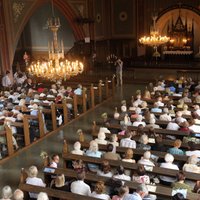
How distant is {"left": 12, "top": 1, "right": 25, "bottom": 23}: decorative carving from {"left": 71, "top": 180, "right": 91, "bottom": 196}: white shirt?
1381 cm

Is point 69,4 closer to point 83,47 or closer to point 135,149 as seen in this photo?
point 83,47

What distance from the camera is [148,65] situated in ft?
71.3

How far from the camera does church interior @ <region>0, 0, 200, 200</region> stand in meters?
7.52

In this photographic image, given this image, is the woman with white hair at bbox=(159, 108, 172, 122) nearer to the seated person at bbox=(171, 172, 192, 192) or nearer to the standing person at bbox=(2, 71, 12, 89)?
the seated person at bbox=(171, 172, 192, 192)

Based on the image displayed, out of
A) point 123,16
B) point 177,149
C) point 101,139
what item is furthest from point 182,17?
point 177,149

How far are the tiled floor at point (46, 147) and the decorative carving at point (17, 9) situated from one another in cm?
707

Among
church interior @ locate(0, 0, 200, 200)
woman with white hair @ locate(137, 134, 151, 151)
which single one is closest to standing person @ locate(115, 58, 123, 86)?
church interior @ locate(0, 0, 200, 200)

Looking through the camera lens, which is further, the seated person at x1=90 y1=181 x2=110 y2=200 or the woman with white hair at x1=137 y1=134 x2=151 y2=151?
the woman with white hair at x1=137 y1=134 x2=151 y2=151

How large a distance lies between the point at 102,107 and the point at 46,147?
4.70m

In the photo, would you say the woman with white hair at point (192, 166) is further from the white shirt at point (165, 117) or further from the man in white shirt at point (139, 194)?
the white shirt at point (165, 117)

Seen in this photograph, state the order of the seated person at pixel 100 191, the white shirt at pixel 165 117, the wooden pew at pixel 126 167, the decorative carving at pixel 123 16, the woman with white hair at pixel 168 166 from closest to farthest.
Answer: the seated person at pixel 100 191 → the wooden pew at pixel 126 167 → the woman with white hair at pixel 168 166 → the white shirt at pixel 165 117 → the decorative carving at pixel 123 16

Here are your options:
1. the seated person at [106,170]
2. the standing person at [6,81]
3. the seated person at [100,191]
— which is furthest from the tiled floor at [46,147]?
the standing person at [6,81]

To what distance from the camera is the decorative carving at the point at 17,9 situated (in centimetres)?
1874

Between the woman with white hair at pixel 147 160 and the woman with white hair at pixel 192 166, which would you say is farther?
the woman with white hair at pixel 147 160
